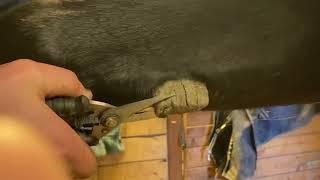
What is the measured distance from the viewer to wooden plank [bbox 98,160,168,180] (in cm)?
175

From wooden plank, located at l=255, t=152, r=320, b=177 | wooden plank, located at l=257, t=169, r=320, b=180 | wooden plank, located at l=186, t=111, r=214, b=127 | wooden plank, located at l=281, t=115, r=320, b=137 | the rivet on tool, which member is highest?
the rivet on tool

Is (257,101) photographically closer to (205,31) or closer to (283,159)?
(205,31)

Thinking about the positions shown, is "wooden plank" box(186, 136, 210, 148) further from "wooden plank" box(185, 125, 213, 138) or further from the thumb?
the thumb

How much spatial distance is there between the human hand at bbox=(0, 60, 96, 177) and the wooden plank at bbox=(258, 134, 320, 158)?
1.67m

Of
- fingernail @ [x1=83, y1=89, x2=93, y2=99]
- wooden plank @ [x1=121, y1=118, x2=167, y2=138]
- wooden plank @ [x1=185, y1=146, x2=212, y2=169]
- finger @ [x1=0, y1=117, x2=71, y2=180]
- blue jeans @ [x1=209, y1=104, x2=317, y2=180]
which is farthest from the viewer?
wooden plank @ [x1=185, y1=146, x2=212, y2=169]

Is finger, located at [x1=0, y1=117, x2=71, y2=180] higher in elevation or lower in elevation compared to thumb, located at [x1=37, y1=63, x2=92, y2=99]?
lower

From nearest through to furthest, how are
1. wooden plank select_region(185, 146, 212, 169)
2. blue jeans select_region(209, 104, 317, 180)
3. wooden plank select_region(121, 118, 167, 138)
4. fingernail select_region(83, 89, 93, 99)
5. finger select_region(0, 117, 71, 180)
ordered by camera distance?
1. finger select_region(0, 117, 71, 180)
2. fingernail select_region(83, 89, 93, 99)
3. wooden plank select_region(121, 118, 167, 138)
4. blue jeans select_region(209, 104, 317, 180)
5. wooden plank select_region(185, 146, 212, 169)

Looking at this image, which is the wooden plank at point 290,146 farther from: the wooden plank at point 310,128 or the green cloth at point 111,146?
the green cloth at point 111,146

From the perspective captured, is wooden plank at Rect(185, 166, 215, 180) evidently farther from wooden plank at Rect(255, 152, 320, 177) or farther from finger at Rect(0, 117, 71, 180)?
finger at Rect(0, 117, 71, 180)

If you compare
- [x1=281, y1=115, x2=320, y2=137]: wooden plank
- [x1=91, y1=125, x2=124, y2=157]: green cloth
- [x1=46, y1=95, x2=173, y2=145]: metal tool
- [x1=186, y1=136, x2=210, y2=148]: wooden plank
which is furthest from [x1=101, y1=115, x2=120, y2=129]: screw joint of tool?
[x1=281, y1=115, x2=320, y2=137]: wooden plank

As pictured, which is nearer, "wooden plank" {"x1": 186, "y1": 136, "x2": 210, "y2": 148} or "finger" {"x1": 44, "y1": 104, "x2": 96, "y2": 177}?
"finger" {"x1": 44, "y1": 104, "x2": 96, "y2": 177}

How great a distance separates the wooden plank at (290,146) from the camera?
210 cm

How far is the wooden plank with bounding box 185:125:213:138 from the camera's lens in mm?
1948

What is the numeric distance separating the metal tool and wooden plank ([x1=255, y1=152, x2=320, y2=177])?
1.65 meters
